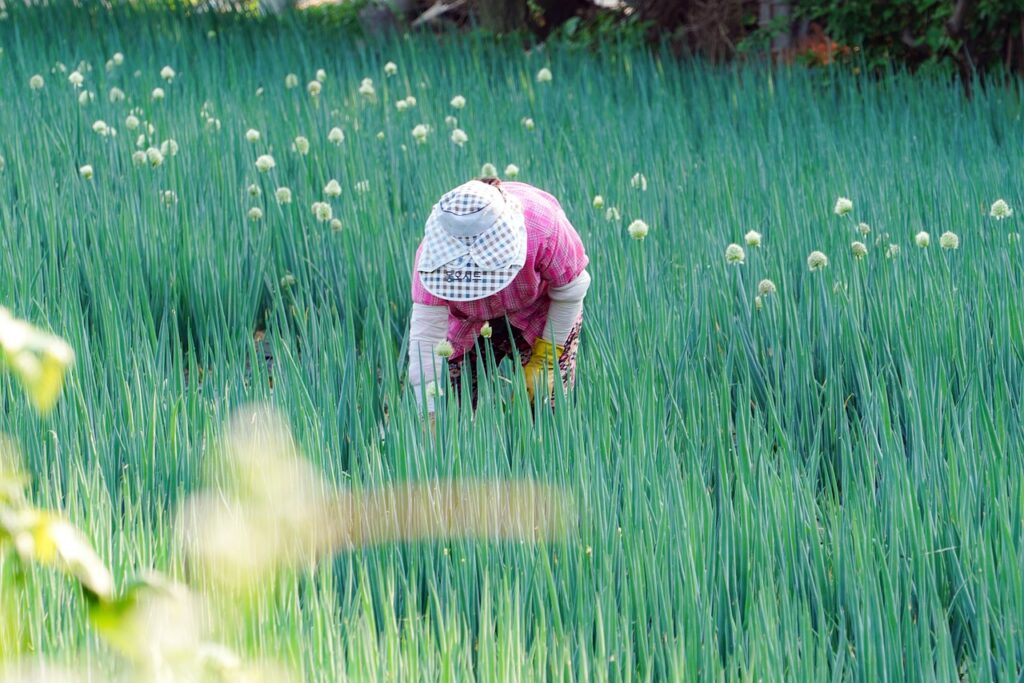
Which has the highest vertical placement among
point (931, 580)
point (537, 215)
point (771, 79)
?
point (771, 79)

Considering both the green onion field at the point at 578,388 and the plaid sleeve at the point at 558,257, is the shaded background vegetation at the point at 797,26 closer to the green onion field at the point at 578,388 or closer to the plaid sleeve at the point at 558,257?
the green onion field at the point at 578,388

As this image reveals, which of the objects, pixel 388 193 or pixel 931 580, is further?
pixel 388 193

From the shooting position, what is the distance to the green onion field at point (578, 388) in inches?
65.0

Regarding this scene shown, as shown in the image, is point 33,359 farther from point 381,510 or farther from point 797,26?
point 797,26

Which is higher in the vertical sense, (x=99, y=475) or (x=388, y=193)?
(x=388, y=193)

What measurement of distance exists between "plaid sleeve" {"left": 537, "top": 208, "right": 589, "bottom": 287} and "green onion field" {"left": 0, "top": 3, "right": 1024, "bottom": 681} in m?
0.18

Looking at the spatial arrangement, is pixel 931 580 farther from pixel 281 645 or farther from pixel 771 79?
pixel 771 79

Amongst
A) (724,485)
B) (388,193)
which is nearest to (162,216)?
(388,193)

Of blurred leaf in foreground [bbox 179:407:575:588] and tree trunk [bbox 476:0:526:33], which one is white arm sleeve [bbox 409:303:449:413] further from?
tree trunk [bbox 476:0:526:33]

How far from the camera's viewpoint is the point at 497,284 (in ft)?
7.88

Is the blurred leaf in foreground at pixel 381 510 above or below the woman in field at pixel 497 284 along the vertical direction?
below

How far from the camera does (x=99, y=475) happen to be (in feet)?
6.82

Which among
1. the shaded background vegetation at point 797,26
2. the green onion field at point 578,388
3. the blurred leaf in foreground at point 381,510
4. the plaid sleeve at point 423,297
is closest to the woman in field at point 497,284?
the plaid sleeve at point 423,297

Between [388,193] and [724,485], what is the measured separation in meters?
2.54
